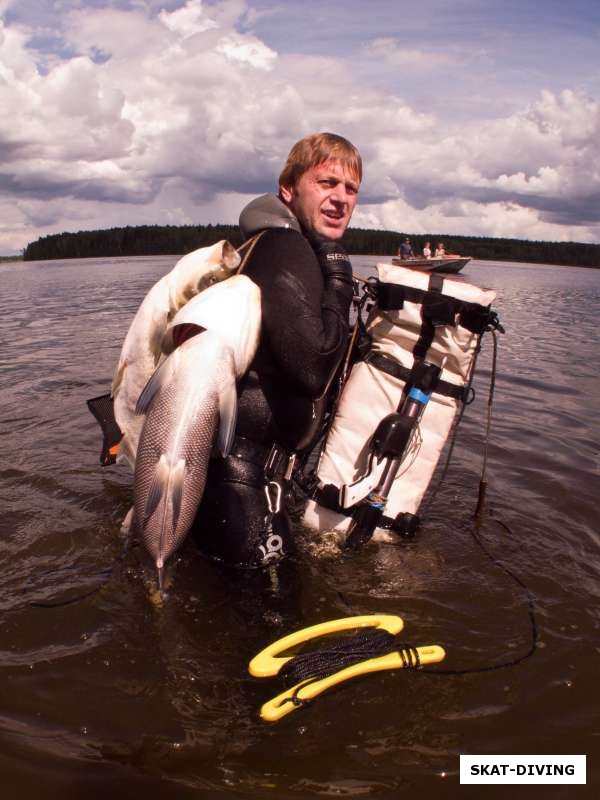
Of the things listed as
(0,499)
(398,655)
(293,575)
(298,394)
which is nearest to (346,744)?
(398,655)

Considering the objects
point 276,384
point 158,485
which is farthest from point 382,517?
point 158,485

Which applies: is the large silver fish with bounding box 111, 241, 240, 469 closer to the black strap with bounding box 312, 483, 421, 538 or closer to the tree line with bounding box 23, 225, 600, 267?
the black strap with bounding box 312, 483, 421, 538

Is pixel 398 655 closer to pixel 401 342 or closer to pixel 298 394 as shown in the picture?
pixel 298 394

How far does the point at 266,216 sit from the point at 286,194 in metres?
0.54

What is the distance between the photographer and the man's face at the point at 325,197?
13.7ft

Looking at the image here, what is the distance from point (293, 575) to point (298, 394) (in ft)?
3.88

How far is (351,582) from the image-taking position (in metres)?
4.57

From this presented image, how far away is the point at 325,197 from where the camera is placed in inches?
166

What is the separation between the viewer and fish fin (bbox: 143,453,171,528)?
3.23 m

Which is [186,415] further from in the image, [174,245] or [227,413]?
[174,245]

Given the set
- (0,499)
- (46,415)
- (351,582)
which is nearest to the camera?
(351,582)

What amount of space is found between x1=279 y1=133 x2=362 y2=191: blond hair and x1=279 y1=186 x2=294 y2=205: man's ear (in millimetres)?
51

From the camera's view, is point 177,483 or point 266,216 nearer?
point 177,483

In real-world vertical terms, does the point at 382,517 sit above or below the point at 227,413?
below
